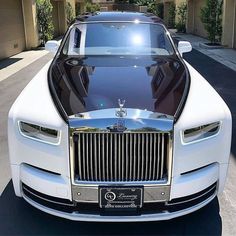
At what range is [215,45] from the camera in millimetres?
17531

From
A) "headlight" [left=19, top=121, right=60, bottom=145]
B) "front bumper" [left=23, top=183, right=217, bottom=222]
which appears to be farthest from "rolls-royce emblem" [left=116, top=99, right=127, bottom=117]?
"front bumper" [left=23, top=183, right=217, bottom=222]

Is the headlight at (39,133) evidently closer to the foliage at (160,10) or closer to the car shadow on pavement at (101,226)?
the car shadow on pavement at (101,226)

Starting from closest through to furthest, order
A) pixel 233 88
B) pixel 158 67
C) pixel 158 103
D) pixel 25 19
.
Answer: pixel 158 103 < pixel 158 67 < pixel 233 88 < pixel 25 19

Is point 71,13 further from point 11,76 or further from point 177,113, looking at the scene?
point 177,113

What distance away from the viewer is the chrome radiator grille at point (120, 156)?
105 inches

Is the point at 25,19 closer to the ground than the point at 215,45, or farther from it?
farther from it

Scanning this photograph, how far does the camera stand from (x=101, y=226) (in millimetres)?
3152

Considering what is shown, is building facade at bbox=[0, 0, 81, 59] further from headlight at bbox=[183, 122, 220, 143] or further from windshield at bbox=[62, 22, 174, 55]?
headlight at bbox=[183, 122, 220, 143]

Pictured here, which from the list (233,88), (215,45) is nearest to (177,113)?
(233,88)

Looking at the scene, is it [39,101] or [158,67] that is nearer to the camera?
[39,101]

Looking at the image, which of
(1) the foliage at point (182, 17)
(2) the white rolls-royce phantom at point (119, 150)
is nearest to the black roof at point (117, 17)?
(2) the white rolls-royce phantom at point (119, 150)

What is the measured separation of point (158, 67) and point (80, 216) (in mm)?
1706

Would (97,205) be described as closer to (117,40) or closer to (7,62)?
(117,40)

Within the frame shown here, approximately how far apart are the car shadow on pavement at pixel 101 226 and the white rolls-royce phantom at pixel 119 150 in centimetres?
28
